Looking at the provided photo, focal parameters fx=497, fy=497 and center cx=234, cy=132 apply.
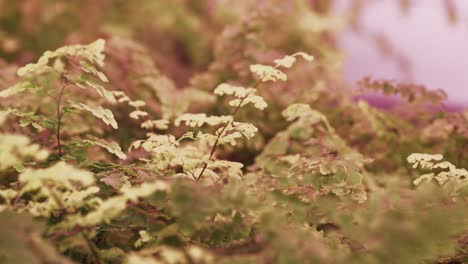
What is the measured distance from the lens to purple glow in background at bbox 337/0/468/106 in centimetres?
496

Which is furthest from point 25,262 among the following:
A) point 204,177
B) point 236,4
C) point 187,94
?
point 236,4

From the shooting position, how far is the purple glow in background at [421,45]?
16.3 ft

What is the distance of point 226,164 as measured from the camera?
120 centimetres

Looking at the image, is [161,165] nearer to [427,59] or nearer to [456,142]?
[456,142]

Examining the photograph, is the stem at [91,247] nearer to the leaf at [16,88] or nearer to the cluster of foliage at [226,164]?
the cluster of foliage at [226,164]

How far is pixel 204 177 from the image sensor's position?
1.28 m

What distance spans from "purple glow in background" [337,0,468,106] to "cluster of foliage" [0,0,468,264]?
213 centimetres

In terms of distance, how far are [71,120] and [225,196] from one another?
2.87 ft

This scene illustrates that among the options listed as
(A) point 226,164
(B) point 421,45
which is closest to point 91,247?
(A) point 226,164

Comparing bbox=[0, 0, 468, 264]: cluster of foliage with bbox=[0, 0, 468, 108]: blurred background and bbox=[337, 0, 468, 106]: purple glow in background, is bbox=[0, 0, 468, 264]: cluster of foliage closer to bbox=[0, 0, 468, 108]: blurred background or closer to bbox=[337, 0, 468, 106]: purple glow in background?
bbox=[0, 0, 468, 108]: blurred background

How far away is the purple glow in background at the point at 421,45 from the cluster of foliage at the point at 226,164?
213cm

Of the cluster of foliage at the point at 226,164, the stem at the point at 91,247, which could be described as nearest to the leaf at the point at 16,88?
the cluster of foliage at the point at 226,164

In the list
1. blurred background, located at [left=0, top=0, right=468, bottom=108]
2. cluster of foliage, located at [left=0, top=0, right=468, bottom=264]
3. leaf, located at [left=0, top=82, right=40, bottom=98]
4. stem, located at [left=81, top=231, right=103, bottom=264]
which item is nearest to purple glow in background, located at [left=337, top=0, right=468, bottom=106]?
blurred background, located at [left=0, top=0, right=468, bottom=108]

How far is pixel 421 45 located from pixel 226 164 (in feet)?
14.6
